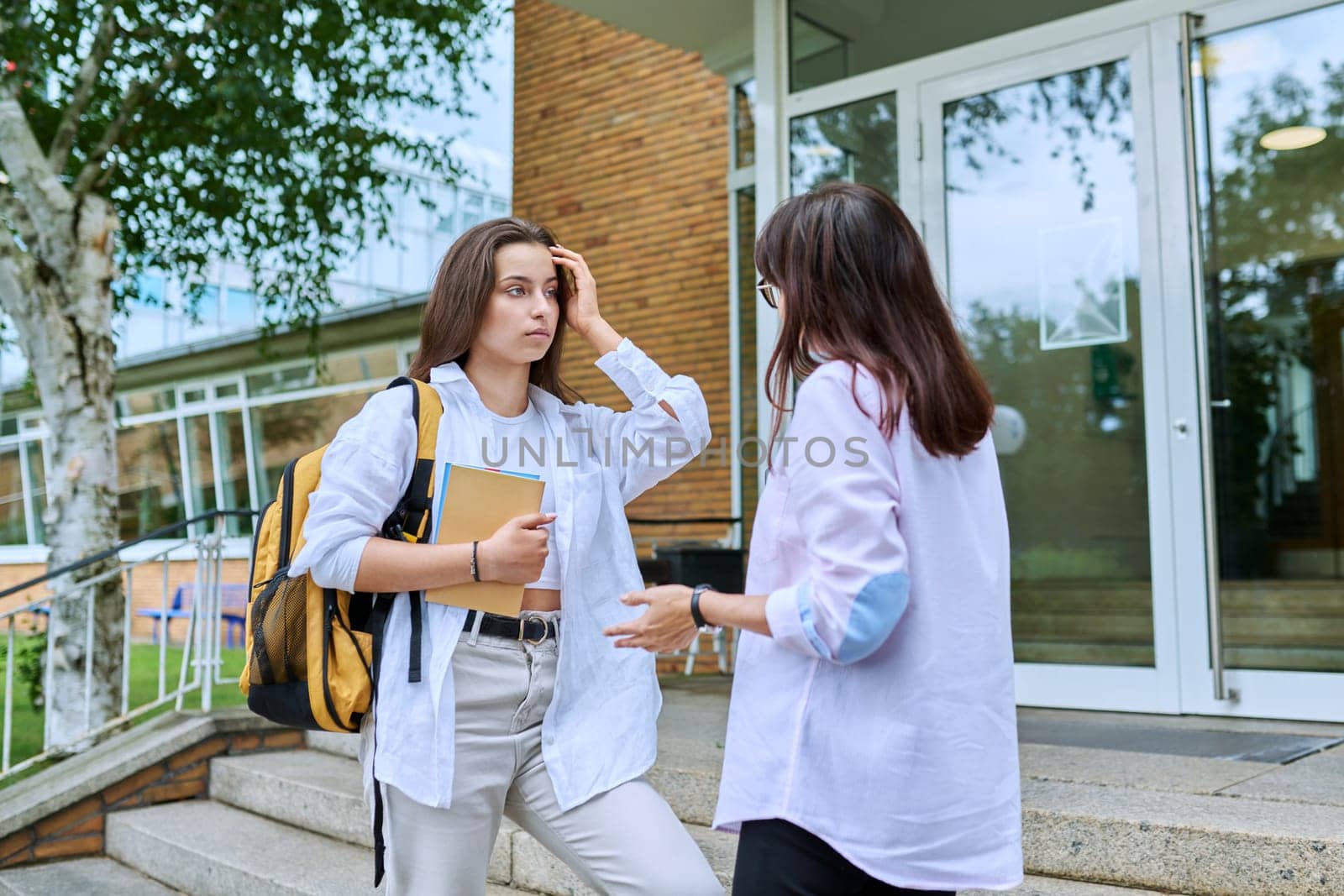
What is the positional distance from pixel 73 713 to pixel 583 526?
5491mm

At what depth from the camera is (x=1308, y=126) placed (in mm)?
6207

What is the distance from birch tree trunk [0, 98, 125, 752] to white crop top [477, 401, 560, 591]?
5.10 meters

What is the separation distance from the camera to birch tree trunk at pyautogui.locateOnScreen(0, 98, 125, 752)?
6.43 metres

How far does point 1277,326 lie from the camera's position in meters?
9.16

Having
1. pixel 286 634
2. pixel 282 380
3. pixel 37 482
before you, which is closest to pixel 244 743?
pixel 286 634

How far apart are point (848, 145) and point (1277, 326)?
517cm

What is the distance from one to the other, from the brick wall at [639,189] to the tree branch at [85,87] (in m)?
3.63

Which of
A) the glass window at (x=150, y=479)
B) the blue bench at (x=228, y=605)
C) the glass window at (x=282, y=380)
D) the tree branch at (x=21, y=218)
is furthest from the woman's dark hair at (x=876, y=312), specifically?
the glass window at (x=150, y=479)

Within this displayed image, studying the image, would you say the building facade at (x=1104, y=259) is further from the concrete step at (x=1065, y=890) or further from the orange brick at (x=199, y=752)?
the orange brick at (x=199, y=752)

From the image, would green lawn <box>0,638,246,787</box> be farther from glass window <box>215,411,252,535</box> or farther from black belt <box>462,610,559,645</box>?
black belt <box>462,610,559,645</box>

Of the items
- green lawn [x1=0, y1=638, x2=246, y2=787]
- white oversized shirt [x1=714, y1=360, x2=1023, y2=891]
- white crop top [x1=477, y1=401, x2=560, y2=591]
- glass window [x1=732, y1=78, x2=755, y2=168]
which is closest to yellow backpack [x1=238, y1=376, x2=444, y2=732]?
white crop top [x1=477, y1=401, x2=560, y2=591]

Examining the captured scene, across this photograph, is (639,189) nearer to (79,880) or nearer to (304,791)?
(304,791)

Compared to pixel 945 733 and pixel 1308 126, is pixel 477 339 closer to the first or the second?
pixel 945 733

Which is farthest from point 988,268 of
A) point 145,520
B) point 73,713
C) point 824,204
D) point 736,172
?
point 145,520
